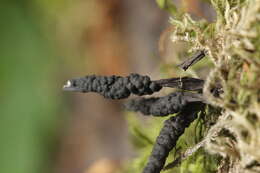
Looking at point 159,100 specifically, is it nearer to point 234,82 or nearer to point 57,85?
point 234,82

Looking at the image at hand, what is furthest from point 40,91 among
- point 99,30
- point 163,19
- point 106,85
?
point 106,85

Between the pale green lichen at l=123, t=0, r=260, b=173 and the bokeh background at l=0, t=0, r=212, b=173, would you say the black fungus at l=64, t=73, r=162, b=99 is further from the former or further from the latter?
the bokeh background at l=0, t=0, r=212, b=173

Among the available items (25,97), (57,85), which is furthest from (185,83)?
(25,97)

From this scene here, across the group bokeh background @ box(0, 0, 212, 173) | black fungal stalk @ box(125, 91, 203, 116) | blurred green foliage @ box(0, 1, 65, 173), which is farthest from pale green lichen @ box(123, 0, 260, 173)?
blurred green foliage @ box(0, 1, 65, 173)

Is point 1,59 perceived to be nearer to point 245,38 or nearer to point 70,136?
point 70,136

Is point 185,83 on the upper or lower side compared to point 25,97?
upper

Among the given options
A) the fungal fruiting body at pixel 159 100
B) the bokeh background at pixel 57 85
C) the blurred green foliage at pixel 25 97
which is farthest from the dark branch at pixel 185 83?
the blurred green foliage at pixel 25 97

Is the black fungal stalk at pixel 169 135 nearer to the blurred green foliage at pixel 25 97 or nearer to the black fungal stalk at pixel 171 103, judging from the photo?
the black fungal stalk at pixel 171 103
